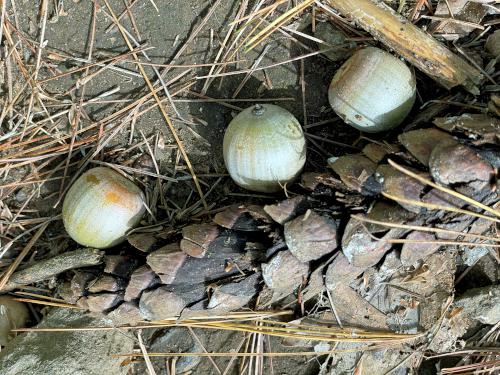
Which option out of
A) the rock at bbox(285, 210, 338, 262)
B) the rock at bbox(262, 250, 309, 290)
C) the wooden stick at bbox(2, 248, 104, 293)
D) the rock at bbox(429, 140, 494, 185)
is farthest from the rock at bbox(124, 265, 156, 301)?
the rock at bbox(429, 140, 494, 185)

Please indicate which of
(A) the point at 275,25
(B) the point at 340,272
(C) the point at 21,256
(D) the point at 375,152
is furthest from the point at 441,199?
(C) the point at 21,256

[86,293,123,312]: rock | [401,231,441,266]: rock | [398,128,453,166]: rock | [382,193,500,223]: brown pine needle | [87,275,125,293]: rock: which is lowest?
[86,293,123,312]: rock

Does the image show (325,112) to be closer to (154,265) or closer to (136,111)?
(136,111)

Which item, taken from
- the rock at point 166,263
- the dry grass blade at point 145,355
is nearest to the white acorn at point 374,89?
the rock at point 166,263

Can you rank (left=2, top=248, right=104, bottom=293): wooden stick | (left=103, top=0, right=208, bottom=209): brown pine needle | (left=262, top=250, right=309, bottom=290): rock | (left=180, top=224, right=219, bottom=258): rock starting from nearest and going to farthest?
1. (left=262, top=250, right=309, bottom=290): rock
2. (left=180, top=224, right=219, bottom=258): rock
3. (left=2, top=248, right=104, bottom=293): wooden stick
4. (left=103, top=0, right=208, bottom=209): brown pine needle

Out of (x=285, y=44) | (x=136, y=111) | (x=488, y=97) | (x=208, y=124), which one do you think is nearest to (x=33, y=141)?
(x=136, y=111)

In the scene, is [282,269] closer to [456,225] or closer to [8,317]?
[456,225]

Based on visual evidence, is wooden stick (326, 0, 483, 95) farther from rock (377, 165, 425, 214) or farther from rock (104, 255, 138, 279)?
rock (104, 255, 138, 279)
